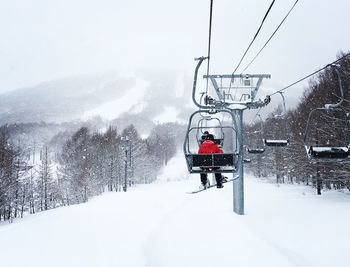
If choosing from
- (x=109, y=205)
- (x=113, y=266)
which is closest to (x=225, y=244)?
(x=113, y=266)

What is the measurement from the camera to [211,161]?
1023cm

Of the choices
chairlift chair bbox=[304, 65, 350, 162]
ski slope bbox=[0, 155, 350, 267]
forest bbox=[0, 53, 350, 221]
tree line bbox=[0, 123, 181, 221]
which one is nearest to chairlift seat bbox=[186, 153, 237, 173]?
chairlift chair bbox=[304, 65, 350, 162]

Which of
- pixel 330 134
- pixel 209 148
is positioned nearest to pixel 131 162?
pixel 330 134

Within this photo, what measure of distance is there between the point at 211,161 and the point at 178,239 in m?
6.78

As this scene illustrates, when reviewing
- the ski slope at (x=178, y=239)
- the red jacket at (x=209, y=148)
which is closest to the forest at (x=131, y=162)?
the ski slope at (x=178, y=239)

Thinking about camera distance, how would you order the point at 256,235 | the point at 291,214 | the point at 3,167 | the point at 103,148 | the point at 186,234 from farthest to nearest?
1. the point at 103,148
2. the point at 3,167
3. the point at 291,214
4. the point at 186,234
5. the point at 256,235

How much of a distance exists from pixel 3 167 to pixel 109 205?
18480mm

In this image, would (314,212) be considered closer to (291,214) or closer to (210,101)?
(291,214)

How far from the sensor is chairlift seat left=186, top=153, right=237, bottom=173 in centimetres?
1016

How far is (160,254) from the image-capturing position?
13.2m

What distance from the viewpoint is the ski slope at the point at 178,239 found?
11.6 meters

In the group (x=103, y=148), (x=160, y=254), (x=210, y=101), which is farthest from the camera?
(x=103, y=148)

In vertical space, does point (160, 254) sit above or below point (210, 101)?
below

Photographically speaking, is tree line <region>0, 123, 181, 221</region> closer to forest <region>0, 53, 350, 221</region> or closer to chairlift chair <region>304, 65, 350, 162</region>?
forest <region>0, 53, 350, 221</region>
